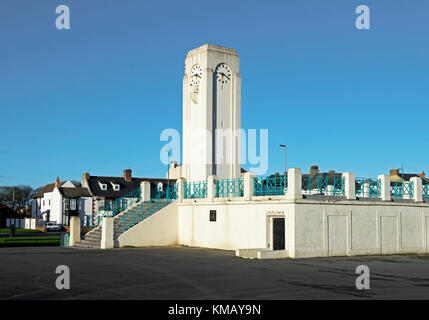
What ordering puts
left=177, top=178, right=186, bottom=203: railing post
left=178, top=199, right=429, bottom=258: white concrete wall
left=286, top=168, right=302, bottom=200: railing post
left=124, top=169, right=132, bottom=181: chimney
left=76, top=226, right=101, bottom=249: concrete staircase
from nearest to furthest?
1. left=286, top=168, right=302, bottom=200: railing post
2. left=178, top=199, right=429, bottom=258: white concrete wall
3. left=76, top=226, right=101, bottom=249: concrete staircase
4. left=177, top=178, right=186, bottom=203: railing post
5. left=124, top=169, right=132, bottom=181: chimney

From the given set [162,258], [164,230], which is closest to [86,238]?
[164,230]

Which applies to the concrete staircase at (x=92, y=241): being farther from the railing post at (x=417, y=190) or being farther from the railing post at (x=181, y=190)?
the railing post at (x=417, y=190)

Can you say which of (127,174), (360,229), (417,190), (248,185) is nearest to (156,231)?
(248,185)

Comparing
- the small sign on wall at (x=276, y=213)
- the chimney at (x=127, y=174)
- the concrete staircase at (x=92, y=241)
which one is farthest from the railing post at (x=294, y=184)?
the chimney at (x=127, y=174)

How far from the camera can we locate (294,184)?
2597 cm

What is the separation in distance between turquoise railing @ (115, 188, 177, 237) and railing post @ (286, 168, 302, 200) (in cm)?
1130

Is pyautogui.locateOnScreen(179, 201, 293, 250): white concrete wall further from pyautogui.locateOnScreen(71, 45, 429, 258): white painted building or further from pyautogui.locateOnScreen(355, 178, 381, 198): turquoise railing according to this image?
pyautogui.locateOnScreen(355, 178, 381, 198): turquoise railing

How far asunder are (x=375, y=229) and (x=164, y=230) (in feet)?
45.3

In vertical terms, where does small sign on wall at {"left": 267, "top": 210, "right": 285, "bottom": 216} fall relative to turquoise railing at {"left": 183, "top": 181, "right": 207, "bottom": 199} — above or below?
below

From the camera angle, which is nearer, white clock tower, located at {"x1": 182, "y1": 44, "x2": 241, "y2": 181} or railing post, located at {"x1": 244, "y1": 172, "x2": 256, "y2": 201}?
railing post, located at {"x1": 244, "y1": 172, "x2": 256, "y2": 201}

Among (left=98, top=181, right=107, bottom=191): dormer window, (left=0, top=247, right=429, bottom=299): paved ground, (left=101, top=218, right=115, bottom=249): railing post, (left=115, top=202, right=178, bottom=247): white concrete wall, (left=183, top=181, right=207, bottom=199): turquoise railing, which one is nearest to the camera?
(left=0, top=247, right=429, bottom=299): paved ground

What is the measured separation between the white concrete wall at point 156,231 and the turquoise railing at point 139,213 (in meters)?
0.50

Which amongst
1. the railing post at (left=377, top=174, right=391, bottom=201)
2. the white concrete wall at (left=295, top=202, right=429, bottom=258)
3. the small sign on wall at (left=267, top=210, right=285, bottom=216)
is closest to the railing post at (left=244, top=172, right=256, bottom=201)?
the small sign on wall at (left=267, top=210, right=285, bottom=216)

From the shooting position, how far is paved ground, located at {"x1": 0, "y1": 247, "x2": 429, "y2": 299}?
13547mm
